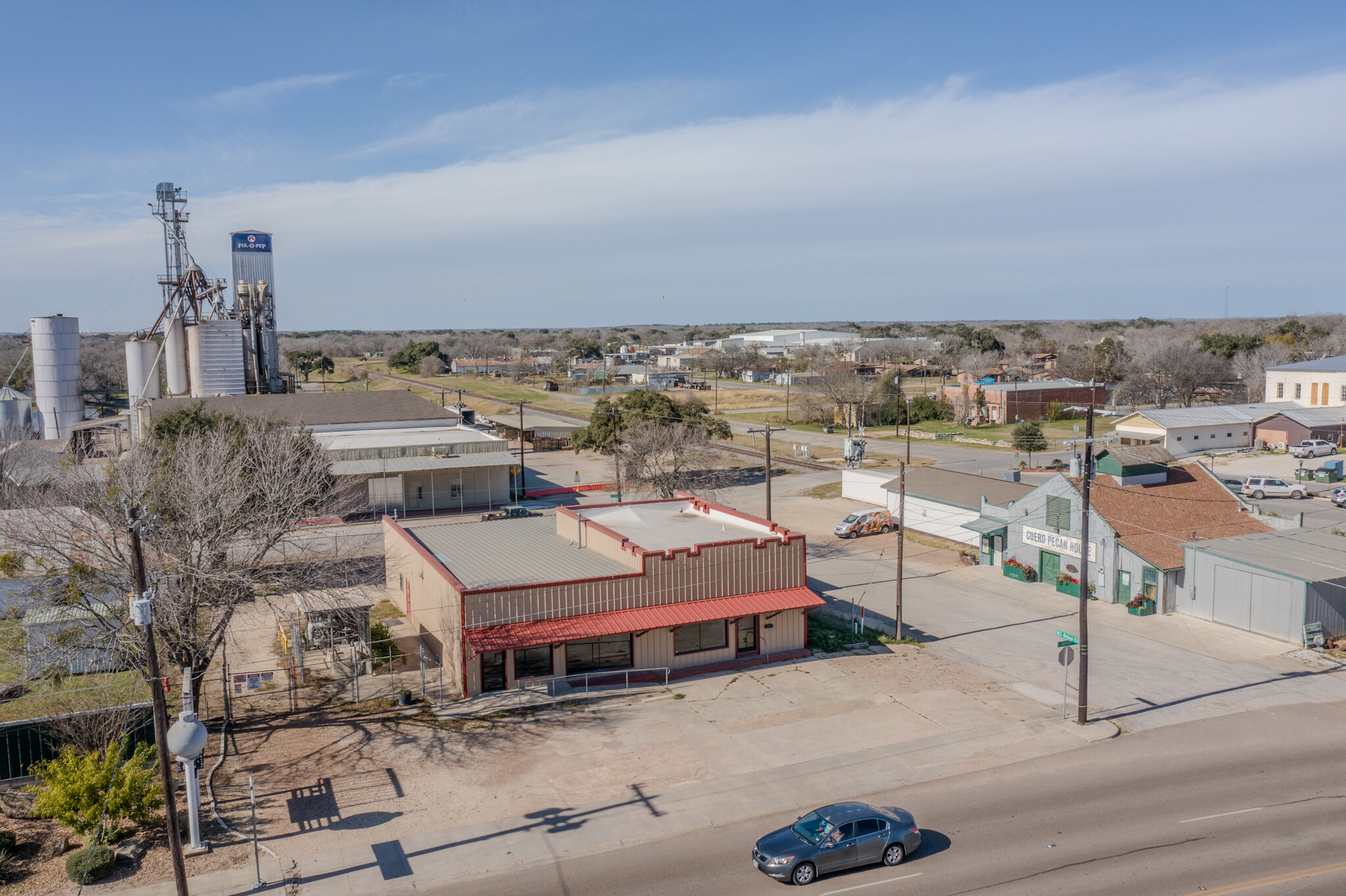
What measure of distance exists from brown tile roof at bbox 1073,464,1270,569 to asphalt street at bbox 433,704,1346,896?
44.7 feet

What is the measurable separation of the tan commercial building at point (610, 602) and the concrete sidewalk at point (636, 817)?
7158mm

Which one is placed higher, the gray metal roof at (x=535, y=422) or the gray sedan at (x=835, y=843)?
the gray metal roof at (x=535, y=422)

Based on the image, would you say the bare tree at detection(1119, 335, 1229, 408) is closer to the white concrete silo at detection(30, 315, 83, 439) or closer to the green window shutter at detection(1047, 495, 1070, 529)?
the green window shutter at detection(1047, 495, 1070, 529)

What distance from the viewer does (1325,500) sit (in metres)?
54.5

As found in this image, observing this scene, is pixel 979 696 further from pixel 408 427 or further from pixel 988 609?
pixel 408 427

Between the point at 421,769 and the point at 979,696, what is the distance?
15.3 metres

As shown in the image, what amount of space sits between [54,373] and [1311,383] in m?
110

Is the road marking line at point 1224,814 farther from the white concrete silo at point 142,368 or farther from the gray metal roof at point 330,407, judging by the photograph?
the white concrete silo at point 142,368

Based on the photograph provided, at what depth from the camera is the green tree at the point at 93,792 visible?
728 inches

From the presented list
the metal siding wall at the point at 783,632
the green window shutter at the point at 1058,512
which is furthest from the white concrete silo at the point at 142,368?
the green window shutter at the point at 1058,512

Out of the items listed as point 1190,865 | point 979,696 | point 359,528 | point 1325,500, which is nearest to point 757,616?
point 979,696

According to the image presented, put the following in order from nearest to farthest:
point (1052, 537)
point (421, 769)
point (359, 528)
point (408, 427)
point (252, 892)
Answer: point (252, 892) → point (421, 769) → point (1052, 537) → point (359, 528) → point (408, 427)

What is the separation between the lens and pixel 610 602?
28547 millimetres

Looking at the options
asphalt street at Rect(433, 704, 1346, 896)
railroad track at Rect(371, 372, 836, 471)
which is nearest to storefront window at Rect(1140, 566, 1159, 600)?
asphalt street at Rect(433, 704, 1346, 896)
